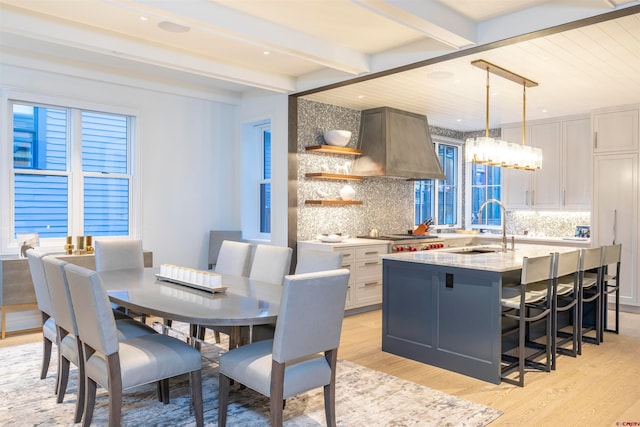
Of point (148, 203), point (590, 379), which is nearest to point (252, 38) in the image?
point (148, 203)

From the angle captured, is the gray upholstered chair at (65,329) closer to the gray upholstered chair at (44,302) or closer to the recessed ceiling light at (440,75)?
the gray upholstered chair at (44,302)

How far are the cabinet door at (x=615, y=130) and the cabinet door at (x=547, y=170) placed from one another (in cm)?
61

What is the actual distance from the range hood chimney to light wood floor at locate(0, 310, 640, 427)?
2.36m

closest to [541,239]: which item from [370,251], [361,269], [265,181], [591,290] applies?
[591,290]

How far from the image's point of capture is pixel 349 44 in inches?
166

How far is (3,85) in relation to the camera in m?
4.42

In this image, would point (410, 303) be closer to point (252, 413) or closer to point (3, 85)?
point (252, 413)

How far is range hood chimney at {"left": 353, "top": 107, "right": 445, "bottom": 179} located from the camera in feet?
19.3

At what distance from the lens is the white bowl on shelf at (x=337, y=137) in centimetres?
557

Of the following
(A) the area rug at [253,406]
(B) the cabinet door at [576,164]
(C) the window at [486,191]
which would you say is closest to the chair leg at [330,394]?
(A) the area rug at [253,406]

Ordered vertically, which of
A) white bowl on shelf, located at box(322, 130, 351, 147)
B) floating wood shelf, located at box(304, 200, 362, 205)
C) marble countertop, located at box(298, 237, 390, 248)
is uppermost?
white bowl on shelf, located at box(322, 130, 351, 147)

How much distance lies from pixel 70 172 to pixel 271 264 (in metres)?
2.74

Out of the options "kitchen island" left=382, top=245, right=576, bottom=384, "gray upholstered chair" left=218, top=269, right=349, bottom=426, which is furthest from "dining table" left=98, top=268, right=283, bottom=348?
"kitchen island" left=382, top=245, right=576, bottom=384

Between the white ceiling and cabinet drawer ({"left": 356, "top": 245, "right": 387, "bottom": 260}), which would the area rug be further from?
the white ceiling
